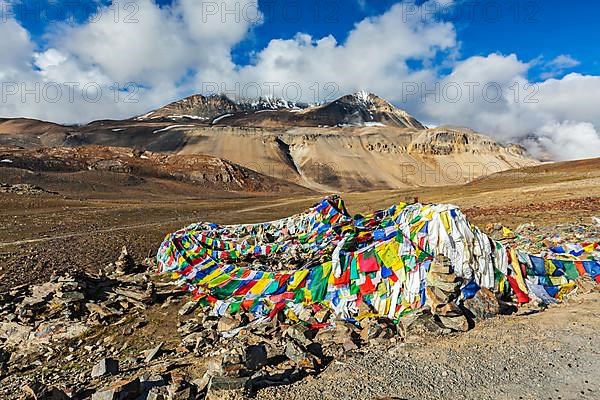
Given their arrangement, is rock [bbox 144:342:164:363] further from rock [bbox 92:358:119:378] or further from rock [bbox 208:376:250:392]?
rock [bbox 208:376:250:392]

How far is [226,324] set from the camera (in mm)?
7840

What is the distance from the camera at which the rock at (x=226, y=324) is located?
25.4ft

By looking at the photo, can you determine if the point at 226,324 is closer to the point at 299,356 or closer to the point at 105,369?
the point at 105,369

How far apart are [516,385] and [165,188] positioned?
60939 mm

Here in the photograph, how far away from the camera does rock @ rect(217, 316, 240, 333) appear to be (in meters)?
7.74

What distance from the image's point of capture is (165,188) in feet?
200

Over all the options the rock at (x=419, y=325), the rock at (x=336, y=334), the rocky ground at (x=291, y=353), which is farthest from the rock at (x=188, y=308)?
the rock at (x=419, y=325)

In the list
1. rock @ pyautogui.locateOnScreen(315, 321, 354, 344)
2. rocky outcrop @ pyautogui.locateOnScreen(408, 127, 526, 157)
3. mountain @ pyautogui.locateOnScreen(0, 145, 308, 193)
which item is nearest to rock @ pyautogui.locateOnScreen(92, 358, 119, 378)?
rock @ pyautogui.locateOnScreen(315, 321, 354, 344)

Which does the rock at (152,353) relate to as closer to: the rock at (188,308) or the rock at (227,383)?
the rock at (188,308)

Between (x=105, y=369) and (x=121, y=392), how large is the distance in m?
1.56

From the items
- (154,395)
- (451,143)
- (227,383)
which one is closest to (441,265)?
(227,383)

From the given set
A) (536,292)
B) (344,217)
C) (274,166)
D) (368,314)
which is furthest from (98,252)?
(274,166)

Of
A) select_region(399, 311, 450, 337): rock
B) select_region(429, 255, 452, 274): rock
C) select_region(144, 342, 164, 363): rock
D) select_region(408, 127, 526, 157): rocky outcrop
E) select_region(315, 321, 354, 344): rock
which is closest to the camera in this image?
select_region(399, 311, 450, 337): rock

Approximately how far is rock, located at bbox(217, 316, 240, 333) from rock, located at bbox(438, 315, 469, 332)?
3.86 meters
